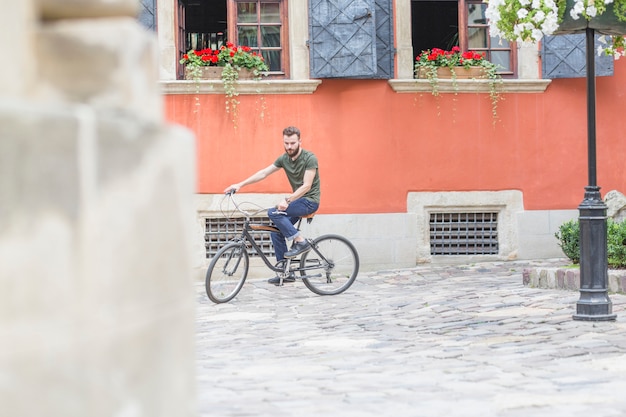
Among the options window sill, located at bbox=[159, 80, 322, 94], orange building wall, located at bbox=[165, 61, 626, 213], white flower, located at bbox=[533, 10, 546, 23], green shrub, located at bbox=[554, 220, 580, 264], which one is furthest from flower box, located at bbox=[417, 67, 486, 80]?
white flower, located at bbox=[533, 10, 546, 23]

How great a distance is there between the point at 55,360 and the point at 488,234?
11.9m

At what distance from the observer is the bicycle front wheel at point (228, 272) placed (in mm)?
10055

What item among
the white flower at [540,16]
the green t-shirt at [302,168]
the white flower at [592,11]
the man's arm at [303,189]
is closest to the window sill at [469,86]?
the green t-shirt at [302,168]

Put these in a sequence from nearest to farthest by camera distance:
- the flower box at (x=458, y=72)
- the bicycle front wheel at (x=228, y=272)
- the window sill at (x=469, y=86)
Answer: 1. the bicycle front wheel at (x=228, y=272)
2. the window sill at (x=469, y=86)
3. the flower box at (x=458, y=72)

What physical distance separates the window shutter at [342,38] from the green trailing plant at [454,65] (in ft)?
2.45

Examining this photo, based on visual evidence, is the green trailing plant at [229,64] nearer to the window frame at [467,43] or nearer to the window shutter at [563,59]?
the window frame at [467,43]

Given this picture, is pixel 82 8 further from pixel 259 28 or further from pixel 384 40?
pixel 259 28

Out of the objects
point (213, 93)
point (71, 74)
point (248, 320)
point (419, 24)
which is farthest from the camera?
point (419, 24)

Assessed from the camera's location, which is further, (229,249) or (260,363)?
(229,249)

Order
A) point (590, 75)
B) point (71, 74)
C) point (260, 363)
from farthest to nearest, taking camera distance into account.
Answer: point (590, 75) → point (260, 363) → point (71, 74)

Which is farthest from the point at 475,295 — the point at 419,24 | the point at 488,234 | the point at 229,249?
the point at 419,24

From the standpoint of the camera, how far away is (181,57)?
→ 43.1 ft

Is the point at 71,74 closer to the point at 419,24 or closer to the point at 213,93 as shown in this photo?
the point at 213,93

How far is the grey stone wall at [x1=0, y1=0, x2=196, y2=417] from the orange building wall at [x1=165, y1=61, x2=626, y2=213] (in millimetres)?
10557
